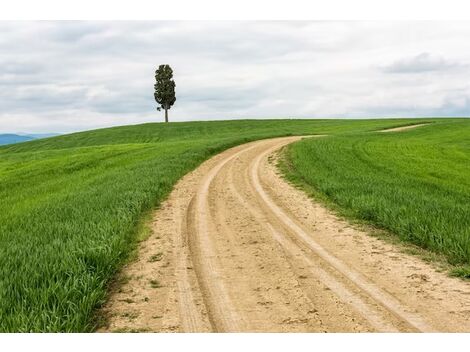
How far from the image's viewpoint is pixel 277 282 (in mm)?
7113

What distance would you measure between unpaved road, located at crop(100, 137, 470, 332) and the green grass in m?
0.83

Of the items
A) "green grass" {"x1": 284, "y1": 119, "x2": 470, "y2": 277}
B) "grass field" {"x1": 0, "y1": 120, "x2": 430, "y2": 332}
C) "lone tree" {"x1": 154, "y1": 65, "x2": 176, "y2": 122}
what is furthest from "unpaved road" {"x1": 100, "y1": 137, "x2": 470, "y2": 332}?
"lone tree" {"x1": 154, "y1": 65, "x2": 176, "y2": 122}

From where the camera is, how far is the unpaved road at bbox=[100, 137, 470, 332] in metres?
5.71

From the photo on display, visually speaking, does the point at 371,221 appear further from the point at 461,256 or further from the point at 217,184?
the point at 217,184

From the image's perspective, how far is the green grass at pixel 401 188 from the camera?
9.16 m

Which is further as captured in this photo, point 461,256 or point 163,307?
point 461,256

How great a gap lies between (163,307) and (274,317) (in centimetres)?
165

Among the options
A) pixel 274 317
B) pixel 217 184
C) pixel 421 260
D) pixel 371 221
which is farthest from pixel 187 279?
pixel 217 184

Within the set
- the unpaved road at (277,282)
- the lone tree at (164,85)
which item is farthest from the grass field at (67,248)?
the lone tree at (164,85)

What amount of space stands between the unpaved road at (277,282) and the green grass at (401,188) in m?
0.83

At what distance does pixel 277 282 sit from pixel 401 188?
978 centimetres

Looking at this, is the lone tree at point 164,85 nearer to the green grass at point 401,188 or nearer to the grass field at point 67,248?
the green grass at point 401,188

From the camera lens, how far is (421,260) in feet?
26.6

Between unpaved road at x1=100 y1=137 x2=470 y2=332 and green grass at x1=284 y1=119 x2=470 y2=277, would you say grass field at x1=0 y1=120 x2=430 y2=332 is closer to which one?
unpaved road at x1=100 y1=137 x2=470 y2=332
